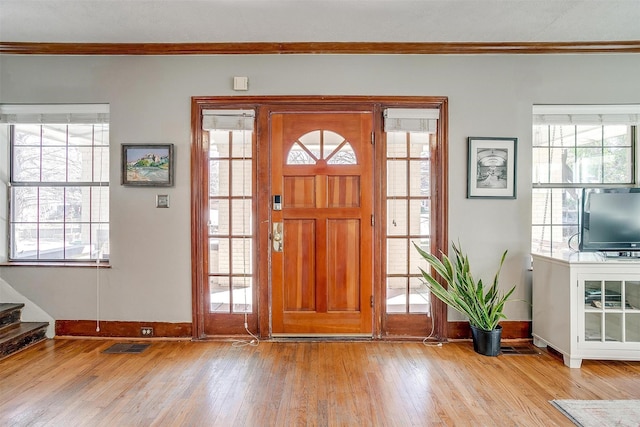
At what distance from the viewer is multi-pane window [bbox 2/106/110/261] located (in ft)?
A: 10.9

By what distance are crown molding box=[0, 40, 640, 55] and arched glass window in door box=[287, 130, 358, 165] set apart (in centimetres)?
72

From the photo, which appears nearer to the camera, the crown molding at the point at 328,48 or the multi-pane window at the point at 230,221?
the crown molding at the point at 328,48

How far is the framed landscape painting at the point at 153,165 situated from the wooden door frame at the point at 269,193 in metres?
0.21

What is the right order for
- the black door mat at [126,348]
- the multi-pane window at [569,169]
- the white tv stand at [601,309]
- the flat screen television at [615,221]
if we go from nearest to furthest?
the white tv stand at [601,309] < the flat screen television at [615,221] < the black door mat at [126,348] < the multi-pane window at [569,169]

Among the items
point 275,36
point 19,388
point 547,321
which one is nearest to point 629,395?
point 547,321

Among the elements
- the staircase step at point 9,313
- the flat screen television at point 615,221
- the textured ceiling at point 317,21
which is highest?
the textured ceiling at point 317,21

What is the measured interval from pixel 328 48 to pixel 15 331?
11.8ft

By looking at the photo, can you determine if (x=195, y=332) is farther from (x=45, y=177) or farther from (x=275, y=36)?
(x=275, y=36)

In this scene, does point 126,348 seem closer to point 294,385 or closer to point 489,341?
point 294,385

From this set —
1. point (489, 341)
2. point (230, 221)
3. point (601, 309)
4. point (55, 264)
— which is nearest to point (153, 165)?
point (230, 221)

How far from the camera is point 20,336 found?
2.94m

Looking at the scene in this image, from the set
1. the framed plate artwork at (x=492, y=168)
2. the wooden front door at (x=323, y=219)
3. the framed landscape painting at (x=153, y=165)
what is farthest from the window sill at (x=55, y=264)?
the framed plate artwork at (x=492, y=168)

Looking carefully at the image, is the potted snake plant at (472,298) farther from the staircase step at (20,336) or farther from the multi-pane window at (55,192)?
the staircase step at (20,336)

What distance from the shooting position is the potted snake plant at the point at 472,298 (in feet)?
9.35
